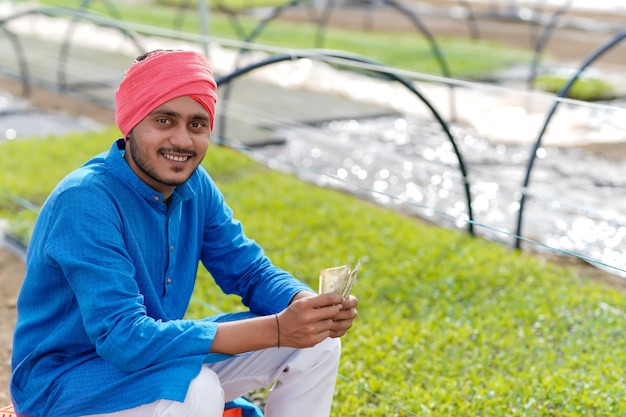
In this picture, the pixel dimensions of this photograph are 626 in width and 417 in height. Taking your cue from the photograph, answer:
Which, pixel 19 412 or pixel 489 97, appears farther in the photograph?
pixel 489 97

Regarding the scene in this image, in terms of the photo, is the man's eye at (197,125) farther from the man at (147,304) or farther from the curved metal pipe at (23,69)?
the curved metal pipe at (23,69)

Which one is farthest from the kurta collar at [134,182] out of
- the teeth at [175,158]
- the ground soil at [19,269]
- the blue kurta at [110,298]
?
the ground soil at [19,269]

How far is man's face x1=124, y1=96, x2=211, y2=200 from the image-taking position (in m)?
2.39

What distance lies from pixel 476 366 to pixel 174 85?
6.27 feet

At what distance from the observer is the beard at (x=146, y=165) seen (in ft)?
7.93

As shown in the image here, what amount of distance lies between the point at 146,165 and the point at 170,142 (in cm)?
10

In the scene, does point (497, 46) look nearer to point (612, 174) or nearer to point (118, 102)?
point (612, 174)

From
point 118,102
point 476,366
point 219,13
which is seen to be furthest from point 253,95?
point 219,13

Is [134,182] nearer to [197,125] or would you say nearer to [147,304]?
[197,125]

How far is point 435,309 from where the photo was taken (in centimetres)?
426

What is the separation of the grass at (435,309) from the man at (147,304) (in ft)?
2.89

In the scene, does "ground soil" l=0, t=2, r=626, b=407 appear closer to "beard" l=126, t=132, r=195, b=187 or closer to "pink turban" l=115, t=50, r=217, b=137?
"beard" l=126, t=132, r=195, b=187

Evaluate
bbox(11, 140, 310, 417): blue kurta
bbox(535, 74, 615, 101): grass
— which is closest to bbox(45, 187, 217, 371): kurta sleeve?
bbox(11, 140, 310, 417): blue kurta

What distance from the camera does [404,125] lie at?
8406 mm
